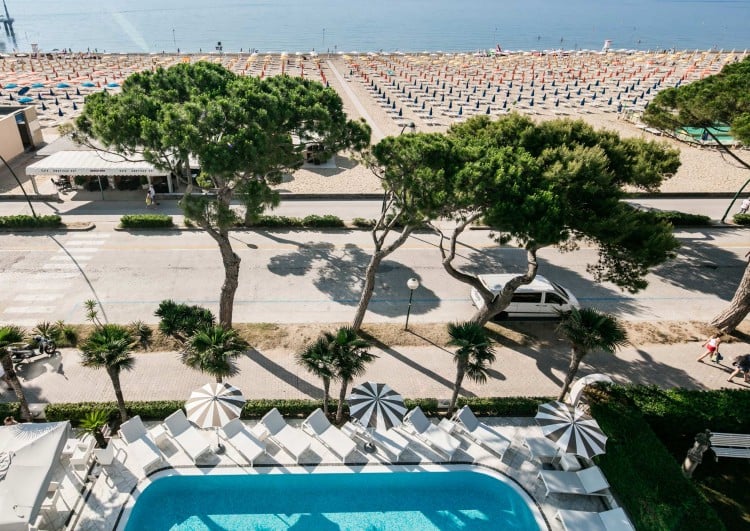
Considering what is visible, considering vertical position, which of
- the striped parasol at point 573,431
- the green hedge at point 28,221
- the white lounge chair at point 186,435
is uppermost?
the striped parasol at point 573,431

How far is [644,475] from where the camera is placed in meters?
13.7

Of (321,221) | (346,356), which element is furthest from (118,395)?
(321,221)

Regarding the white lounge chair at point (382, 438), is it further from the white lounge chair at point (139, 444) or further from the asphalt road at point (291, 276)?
the asphalt road at point (291, 276)

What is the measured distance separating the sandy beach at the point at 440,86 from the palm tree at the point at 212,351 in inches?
803

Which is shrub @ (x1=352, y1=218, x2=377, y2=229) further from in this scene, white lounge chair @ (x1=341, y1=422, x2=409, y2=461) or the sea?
the sea

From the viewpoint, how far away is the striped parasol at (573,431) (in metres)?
13.5

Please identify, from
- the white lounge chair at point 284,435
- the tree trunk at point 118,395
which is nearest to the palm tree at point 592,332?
the white lounge chair at point 284,435

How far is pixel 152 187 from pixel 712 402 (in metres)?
30.0

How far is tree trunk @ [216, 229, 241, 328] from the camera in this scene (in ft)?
58.3

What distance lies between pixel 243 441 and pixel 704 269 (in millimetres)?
24074

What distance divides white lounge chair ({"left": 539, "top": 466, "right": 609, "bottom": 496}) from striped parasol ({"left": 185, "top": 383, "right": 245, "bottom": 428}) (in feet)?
28.7

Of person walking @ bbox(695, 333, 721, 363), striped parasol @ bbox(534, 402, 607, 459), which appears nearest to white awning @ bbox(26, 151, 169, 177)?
striped parasol @ bbox(534, 402, 607, 459)

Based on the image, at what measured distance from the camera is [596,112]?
58531 millimetres

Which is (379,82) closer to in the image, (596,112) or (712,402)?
(596,112)
